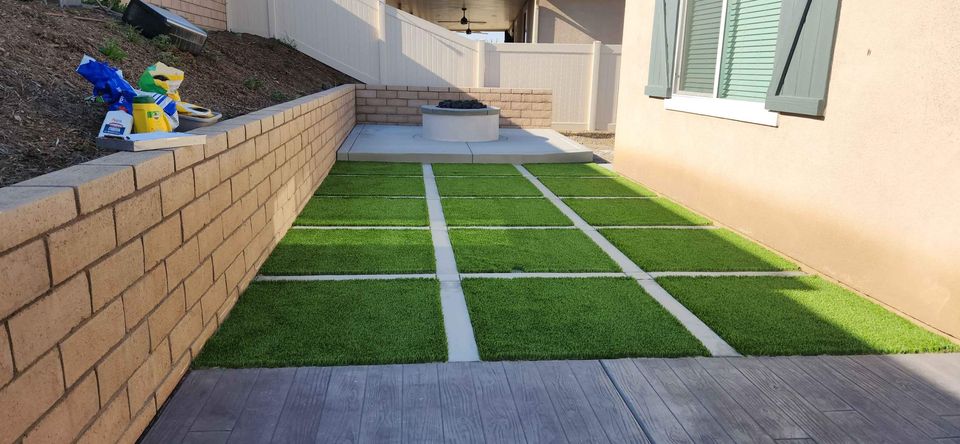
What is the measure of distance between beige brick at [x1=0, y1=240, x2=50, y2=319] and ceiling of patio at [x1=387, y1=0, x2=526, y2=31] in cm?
2087

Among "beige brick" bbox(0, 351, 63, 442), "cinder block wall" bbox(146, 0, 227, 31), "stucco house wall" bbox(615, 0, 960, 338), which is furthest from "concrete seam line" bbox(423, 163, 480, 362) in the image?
"cinder block wall" bbox(146, 0, 227, 31)

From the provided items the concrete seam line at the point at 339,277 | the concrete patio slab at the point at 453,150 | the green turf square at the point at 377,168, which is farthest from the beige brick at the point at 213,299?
the concrete patio slab at the point at 453,150

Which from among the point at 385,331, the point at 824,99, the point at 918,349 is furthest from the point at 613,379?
the point at 824,99

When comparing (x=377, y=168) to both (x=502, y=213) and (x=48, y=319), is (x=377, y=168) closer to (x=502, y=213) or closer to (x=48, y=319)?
(x=502, y=213)

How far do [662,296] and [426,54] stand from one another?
1041 centimetres

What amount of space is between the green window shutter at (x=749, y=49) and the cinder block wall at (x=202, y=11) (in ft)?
25.2

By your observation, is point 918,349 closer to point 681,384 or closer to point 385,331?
point 681,384

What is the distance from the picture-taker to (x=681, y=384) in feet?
9.42

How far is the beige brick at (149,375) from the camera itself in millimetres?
2344

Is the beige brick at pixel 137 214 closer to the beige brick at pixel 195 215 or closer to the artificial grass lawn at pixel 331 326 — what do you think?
the beige brick at pixel 195 215

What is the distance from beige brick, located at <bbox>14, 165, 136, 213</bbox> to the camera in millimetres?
1959

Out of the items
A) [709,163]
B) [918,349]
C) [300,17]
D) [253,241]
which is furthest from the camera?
[300,17]

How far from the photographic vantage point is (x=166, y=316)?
8.68ft

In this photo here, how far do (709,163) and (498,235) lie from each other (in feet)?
7.79
